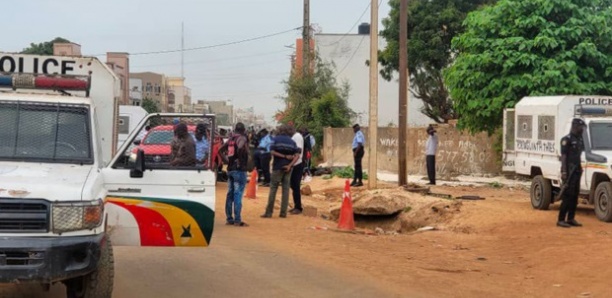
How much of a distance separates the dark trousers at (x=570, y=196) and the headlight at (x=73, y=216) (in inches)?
337

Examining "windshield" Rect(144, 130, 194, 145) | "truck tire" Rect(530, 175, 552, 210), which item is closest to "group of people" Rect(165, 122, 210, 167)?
"windshield" Rect(144, 130, 194, 145)

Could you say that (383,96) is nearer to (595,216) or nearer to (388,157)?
(388,157)

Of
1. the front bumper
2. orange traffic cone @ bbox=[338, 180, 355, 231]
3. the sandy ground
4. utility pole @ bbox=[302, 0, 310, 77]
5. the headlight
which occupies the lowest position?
the sandy ground

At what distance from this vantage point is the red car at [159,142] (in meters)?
9.04

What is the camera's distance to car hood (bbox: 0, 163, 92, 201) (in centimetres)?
543

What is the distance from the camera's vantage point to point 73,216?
18.2 ft

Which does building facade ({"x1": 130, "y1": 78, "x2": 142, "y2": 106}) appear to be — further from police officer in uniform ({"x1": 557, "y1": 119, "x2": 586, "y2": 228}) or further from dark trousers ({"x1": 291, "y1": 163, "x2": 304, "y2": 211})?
police officer in uniform ({"x1": 557, "y1": 119, "x2": 586, "y2": 228})

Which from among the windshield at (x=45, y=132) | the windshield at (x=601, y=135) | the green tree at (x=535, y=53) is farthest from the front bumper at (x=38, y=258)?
the green tree at (x=535, y=53)

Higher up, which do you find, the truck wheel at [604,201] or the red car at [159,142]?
the red car at [159,142]

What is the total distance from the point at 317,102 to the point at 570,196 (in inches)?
917

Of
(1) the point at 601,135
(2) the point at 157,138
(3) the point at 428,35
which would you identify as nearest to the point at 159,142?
(2) the point at 157,138

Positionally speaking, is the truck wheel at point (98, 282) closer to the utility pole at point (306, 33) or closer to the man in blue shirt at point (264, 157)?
Answer: the man in blue shirt at point (264, 157)

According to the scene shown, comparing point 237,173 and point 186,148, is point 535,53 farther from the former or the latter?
point 186,148

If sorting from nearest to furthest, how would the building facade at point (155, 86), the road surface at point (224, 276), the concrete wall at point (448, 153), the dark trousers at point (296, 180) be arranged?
1. the road surface at point (224, 276)
2. the dark trousers at point (296, 180)
3. the concrete wall at point (448, 153)
4. the building facade at point (155, 86)
